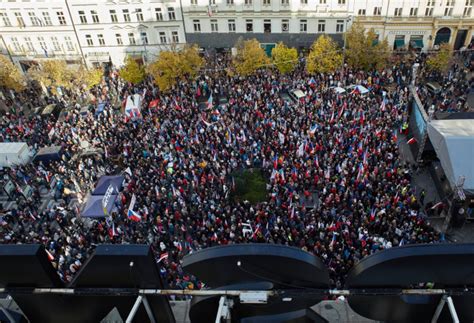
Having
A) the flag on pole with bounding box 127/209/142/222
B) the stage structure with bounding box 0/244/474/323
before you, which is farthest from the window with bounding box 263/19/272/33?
the stage structure with bounding box 0/244/474/323

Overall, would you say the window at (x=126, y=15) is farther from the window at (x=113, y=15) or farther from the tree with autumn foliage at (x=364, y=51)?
the tree with autumn foliage at (x=364, y=51)

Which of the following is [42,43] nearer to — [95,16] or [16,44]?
[16,44]

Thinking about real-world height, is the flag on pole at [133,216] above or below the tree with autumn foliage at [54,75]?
below

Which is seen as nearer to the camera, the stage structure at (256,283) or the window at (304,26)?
the stage structure at (256,283)

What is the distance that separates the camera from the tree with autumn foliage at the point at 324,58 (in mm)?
42406

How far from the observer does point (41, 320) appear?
10812 millimetres

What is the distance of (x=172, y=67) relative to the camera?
1699 inches

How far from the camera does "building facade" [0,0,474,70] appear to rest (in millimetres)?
45875

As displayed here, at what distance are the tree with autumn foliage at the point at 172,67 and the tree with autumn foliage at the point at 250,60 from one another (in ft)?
15.1

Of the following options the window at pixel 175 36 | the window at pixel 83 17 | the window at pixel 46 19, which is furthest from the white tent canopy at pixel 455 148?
the window at pixel 46 19

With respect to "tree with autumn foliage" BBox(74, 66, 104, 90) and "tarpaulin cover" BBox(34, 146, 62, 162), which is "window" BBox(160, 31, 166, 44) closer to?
"tree with autumn foliage" BBox(74, 66, 104, 90)

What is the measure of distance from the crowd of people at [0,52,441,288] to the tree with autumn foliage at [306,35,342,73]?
3.29ft

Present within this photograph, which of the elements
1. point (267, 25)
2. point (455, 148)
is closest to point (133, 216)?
point (455, 148)

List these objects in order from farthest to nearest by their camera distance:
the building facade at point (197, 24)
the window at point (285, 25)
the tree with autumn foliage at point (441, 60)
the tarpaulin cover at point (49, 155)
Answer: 1. the window at point (285, 25)
2. the building facade at point (197, 24)
3. the tree with autumn foliage at point (441, 60)
4. the tarpaulin cover at point (49, 155)
